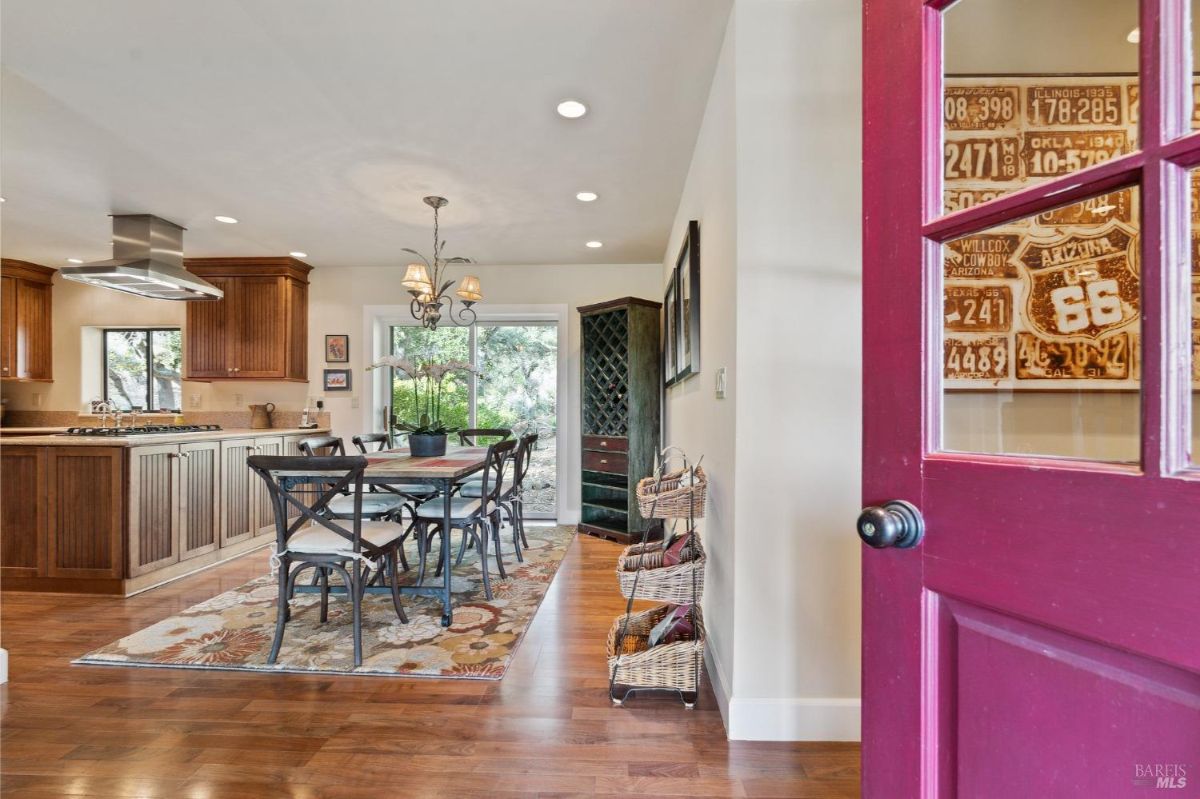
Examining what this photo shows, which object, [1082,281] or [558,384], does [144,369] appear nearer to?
[558,384]

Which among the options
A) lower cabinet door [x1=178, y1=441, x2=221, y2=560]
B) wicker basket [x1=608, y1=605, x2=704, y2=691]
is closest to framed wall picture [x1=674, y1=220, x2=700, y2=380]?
wicker basket [x1=608, y1=605, x2=704, y2=691]

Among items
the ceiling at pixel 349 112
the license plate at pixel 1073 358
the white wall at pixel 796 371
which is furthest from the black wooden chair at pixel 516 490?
the license plate at pixel 1073 358

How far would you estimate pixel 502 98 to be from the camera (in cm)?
232

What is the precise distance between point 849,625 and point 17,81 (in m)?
3.86

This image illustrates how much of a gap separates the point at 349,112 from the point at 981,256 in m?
2.65

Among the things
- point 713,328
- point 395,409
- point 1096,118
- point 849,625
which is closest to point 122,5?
point 713,328

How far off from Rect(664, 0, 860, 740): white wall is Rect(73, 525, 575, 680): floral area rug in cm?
116

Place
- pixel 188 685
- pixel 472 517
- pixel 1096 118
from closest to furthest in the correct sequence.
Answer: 1. pixel 1096 118
2. pixel 188 685
3. pixel 472 517

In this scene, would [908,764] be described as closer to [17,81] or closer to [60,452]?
[17,81]

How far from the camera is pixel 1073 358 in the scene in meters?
0.67

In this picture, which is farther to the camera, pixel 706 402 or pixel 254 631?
pixel 254 631

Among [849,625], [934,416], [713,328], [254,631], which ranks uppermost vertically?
[713,328]

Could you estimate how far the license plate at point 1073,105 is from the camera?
1.93ft

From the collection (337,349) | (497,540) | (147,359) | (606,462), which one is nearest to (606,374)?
(606,462)
